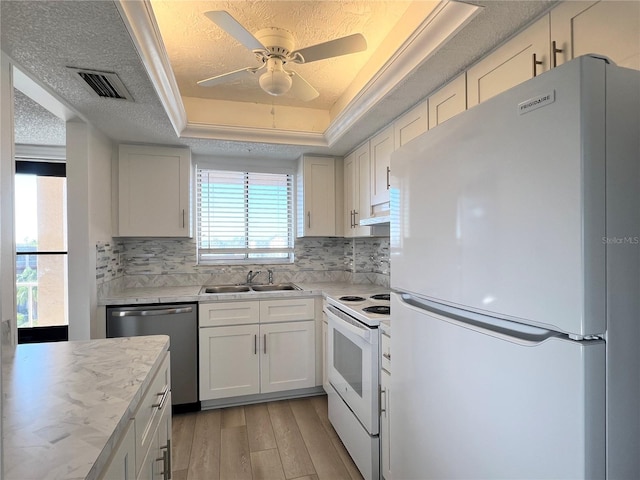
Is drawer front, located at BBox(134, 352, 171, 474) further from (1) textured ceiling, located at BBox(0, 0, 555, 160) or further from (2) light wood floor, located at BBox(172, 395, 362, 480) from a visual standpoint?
(1) textured ceiling, located at BBox(0, 0, 555, 160)

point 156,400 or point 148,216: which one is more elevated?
point 148,216

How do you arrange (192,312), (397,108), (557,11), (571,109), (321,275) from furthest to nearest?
(321,275)
(192,312)
(397,108)
(557,11)
(571,109)

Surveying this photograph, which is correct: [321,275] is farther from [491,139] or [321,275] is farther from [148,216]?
[491,139]

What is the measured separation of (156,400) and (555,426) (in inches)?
47.9

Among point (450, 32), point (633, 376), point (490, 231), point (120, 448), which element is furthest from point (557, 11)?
point (120, 448)

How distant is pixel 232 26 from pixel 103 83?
31.6 inches

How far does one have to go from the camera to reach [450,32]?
141 centimetres

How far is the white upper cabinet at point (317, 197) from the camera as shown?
3172mm

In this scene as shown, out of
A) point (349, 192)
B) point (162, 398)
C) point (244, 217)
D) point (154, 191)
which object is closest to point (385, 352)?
point (162, 398)

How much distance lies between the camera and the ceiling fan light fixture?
1.76 m

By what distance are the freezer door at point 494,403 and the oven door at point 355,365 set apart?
429 mm

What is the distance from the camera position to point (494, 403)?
2.93 ft

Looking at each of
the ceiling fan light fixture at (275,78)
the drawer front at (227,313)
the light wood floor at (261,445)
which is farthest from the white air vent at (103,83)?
the light wood floor at (261,445)

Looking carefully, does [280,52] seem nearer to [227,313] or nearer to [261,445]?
[227,313]
